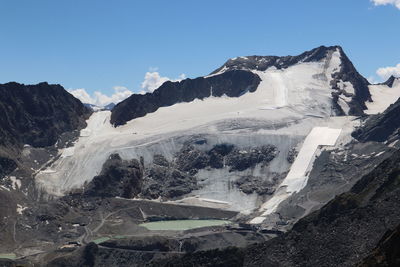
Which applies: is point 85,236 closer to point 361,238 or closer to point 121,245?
point 121,245

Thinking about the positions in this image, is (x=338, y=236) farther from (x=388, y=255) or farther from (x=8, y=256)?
(x=8, y=256)

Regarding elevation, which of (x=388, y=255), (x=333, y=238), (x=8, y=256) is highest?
(x=388, y=255)

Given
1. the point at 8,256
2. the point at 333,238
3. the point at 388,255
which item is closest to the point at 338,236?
the point at 333,238

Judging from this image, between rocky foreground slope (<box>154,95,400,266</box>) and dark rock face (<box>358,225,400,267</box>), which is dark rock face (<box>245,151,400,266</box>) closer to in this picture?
rocky foreground slope (<box>154,95,400,266</box>)

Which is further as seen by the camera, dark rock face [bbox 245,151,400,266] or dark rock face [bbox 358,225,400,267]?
dark rock face [bbox 245,151,400,266]

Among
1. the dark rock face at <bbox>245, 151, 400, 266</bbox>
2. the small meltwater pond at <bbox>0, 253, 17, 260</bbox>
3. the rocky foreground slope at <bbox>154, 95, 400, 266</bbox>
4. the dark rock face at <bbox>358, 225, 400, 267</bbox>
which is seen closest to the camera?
the dark rock face at <bbox>358, 225, 400, 267</bbox>

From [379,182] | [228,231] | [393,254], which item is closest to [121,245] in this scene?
[228,231]

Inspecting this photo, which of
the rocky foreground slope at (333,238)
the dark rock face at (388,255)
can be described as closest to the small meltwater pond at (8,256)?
the rocky foreground slope at (333,238)

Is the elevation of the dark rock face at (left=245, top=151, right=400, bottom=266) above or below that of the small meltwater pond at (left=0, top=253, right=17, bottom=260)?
above

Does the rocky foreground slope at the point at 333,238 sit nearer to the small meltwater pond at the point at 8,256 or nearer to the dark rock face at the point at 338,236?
the dark rock face at the point at 338,236

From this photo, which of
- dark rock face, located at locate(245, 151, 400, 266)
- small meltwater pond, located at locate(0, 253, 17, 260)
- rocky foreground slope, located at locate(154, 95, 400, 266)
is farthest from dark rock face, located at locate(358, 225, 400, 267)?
small meltwater pond, located at locate(0, 253, 17, 260)

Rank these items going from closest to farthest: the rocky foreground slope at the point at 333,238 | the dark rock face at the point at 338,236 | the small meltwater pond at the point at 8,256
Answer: the dark rock face at the point at 338,236 → the rocky foreground slope at the point at 333,238 → the small meltwater pond at the point at 8,256

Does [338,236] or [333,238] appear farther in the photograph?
[333,238]

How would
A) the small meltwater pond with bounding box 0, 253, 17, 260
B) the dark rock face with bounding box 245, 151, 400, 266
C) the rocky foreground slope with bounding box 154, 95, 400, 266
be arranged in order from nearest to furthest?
1. the dark rock face with bounding box 245, 151, 400, 266
2. the rocky foreground slope with bounding box 154, 95, 400, 266
3. the small meltwater pond with bounding box 0, 253, 17, 260
